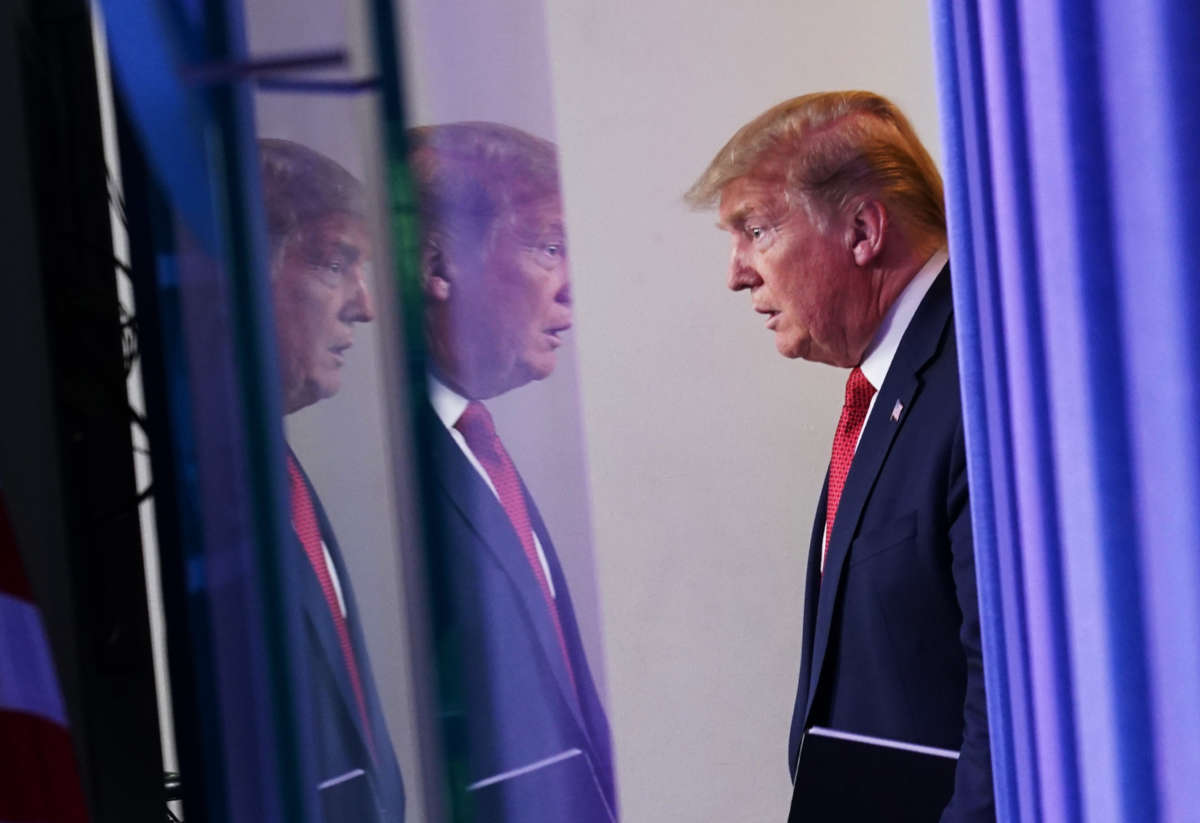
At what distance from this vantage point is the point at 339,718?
2.76 feet

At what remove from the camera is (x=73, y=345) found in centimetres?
90

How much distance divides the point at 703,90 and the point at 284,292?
218 cm

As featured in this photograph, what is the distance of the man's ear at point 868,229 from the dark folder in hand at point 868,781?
75 centimetres

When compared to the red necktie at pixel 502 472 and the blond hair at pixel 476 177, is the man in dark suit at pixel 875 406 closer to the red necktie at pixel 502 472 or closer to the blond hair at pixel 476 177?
the red necktie at pixel 502 472

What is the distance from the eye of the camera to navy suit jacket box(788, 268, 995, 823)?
150cm

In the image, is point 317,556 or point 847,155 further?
point 847,155

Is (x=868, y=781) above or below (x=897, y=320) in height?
below

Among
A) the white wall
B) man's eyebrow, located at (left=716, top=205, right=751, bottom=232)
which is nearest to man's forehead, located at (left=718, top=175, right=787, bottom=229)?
man's eyebrow, located at (left=716, top=205, right=751, bottom=232)

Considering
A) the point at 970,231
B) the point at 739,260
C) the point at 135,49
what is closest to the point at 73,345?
the point at 135,49

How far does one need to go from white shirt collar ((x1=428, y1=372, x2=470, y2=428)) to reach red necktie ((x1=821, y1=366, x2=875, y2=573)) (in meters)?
1.12

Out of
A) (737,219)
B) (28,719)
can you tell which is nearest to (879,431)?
(737,219)

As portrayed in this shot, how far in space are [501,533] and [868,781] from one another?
637mm

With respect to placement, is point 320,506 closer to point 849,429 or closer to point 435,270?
point 435,270

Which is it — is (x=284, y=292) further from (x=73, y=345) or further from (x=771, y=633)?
(x=771, y=633)
